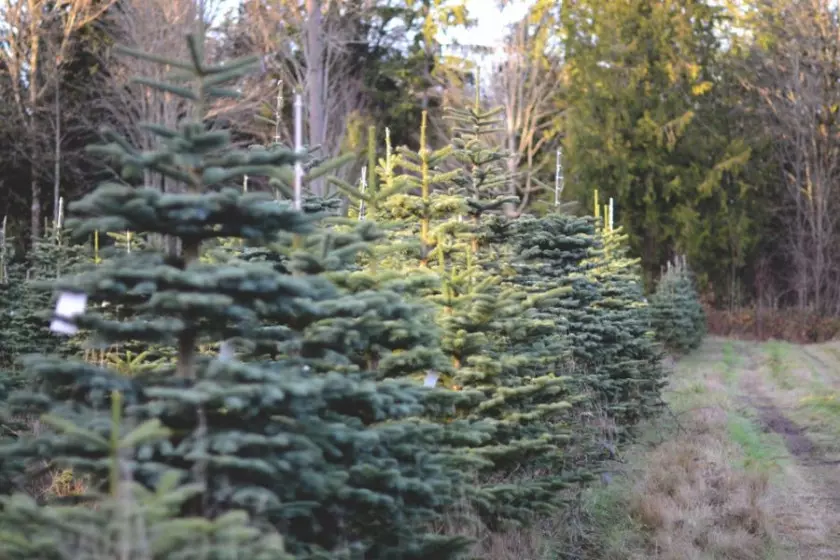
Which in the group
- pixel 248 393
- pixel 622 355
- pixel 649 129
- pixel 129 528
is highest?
pixel 649 129

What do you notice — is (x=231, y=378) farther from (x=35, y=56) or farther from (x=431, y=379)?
(x=35, y=56)

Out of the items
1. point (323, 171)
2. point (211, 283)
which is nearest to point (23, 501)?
point (211, 283)

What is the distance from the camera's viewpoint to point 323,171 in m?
4.91

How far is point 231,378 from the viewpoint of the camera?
384 centimetres

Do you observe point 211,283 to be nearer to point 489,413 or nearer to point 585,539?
point 489,413

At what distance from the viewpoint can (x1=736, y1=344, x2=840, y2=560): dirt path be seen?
305 inches

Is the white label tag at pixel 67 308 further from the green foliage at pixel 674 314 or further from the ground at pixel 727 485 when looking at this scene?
the green foliage at pixel 674 314

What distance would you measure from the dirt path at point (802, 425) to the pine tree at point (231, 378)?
14.0ft

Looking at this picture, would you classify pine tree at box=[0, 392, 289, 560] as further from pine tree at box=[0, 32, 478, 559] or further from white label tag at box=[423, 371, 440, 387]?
white label tag at box=[423, 371, 440, 387]

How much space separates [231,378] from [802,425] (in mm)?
11131

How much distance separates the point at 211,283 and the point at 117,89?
22910 mm

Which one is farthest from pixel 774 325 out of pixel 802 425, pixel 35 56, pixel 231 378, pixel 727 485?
pixel 231 378

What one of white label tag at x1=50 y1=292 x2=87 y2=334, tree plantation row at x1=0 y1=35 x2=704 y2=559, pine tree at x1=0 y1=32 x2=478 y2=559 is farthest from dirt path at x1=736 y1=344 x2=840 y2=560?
white label tag at x1=50 y1=292 x2=87 y2=334

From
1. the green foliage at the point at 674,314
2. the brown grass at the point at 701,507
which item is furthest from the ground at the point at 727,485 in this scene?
the green foliage at the point at 674,314
